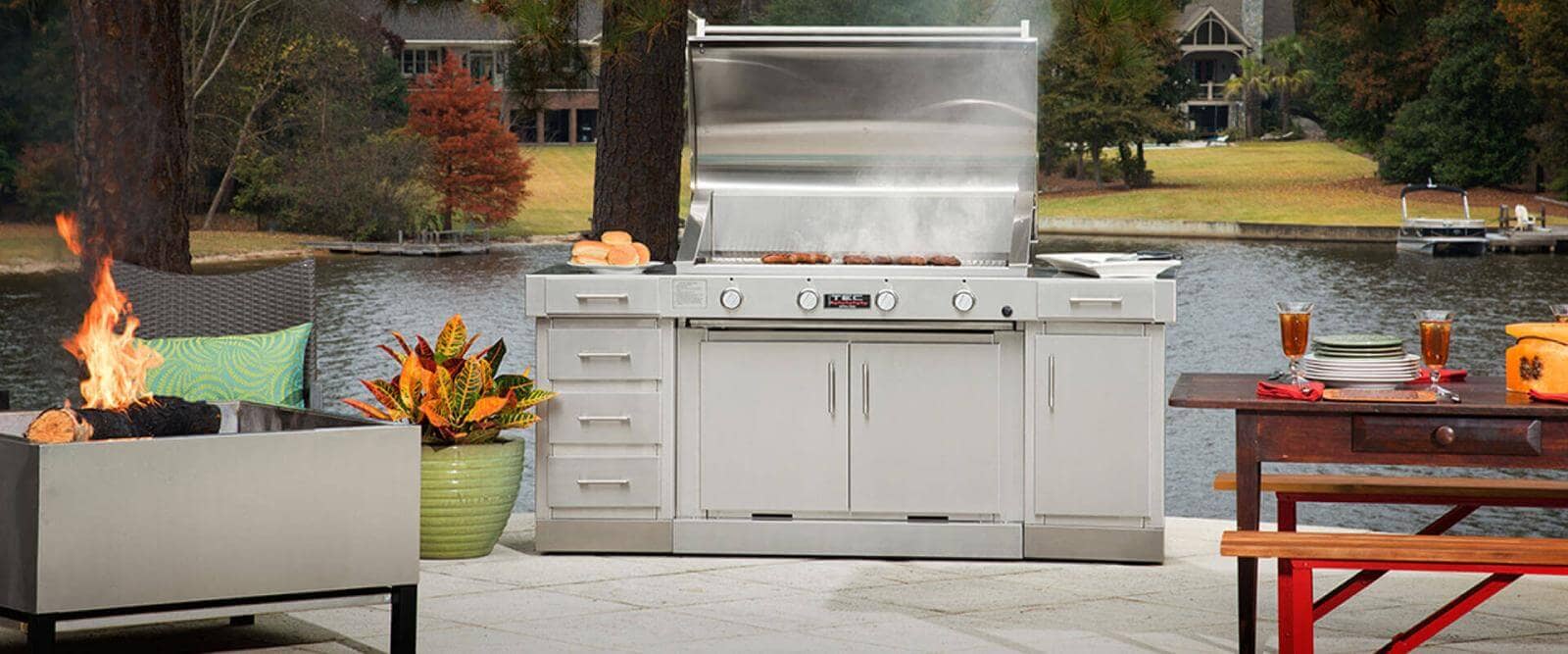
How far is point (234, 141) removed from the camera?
106 ft

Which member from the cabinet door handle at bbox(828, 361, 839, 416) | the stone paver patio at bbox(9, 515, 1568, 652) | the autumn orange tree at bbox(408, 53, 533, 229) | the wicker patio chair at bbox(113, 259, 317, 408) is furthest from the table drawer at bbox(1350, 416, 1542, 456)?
the autumn orange tree at bbox(408, 53, 533, 229)

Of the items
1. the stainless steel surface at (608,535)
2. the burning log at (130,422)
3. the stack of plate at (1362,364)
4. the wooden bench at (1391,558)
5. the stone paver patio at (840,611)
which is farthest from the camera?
the stainless steel surface at (608,535)

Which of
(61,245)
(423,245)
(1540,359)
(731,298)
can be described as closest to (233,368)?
(731,298)

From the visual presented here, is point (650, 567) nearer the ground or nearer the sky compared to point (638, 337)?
nearer the ground

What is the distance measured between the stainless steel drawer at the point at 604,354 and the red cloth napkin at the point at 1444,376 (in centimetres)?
197

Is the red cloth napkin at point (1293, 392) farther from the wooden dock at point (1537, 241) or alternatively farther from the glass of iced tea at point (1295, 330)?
the wooden dock at point (1537, 241)

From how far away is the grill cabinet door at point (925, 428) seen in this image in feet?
16.4

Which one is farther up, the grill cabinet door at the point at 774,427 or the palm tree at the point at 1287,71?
the palm tree at the point at 1287,71

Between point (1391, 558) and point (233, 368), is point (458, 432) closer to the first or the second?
point (233, 368)

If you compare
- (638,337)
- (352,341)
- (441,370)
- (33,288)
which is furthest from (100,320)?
(33,288)

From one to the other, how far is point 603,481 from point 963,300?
98 centimetres

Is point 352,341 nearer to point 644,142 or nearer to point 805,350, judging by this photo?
point 644,142

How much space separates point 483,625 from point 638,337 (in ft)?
3.45

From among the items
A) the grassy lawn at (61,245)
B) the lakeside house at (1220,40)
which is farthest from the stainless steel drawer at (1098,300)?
the lakeside house at (1220,40)
